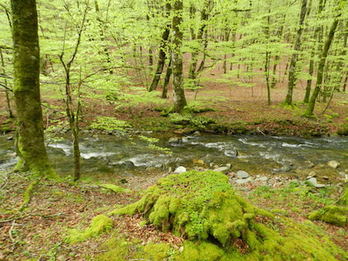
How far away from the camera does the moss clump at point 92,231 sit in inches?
118

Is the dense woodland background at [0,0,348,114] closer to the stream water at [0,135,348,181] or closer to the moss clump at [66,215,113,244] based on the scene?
the stream water at [0,135,348,181]

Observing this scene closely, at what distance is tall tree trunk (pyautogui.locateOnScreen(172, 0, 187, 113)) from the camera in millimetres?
12289

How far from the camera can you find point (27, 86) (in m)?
4.86

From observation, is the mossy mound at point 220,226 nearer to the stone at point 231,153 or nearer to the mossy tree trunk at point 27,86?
the mossy tree trunk at point 27,86

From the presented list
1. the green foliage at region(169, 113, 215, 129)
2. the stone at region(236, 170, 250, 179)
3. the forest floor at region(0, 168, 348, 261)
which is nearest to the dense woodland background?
the green foliage at region(169, 113, 215, 129)

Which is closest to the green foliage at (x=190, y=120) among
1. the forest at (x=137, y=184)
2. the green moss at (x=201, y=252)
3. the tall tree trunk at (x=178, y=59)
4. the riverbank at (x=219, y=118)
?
the riverbank at (x=219, y=118)

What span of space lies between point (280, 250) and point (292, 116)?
14.6 meters

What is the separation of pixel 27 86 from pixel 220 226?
5032 millimetres

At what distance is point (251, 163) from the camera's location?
9484mm

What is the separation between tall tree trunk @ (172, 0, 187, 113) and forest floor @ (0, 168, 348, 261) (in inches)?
339

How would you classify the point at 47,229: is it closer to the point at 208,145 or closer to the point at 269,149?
the point at 208,145

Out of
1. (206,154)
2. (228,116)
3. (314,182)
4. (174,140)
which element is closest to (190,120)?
Answer: (174,140)

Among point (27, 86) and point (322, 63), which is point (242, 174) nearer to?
point (27, 86)

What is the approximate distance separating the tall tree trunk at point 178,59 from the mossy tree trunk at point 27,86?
7.77 meters
